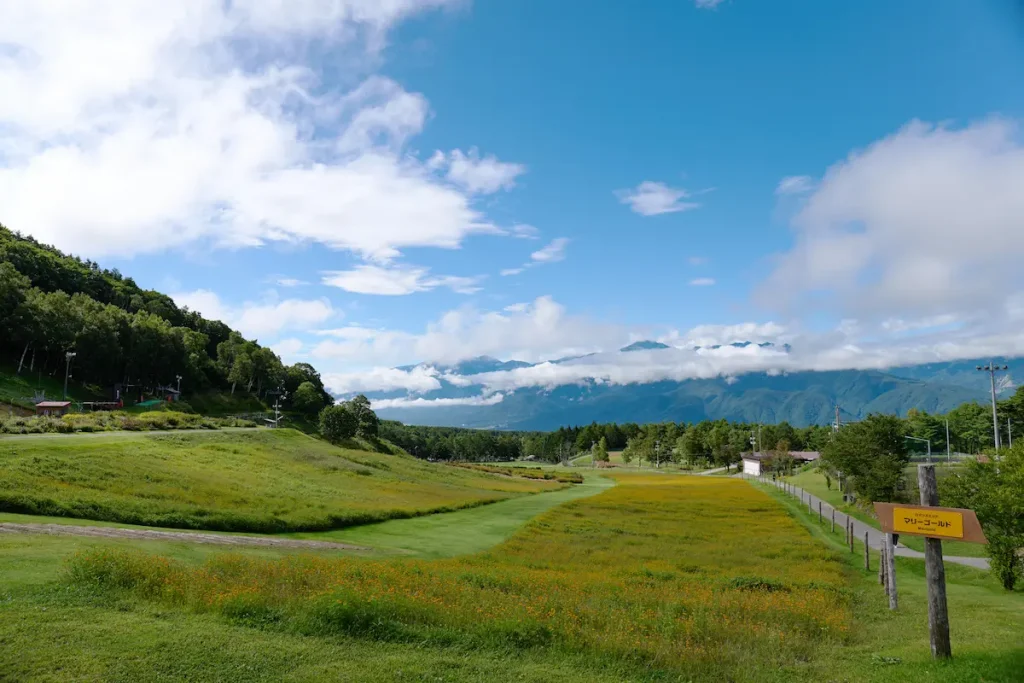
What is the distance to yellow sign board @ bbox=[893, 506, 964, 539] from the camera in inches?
515

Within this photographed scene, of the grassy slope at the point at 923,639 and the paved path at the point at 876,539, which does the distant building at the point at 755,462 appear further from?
the grassy slope at the point at 923,639

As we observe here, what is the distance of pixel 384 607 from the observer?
538 inches

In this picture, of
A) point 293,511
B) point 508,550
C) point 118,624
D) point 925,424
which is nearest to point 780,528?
point 508,550

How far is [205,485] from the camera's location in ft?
136

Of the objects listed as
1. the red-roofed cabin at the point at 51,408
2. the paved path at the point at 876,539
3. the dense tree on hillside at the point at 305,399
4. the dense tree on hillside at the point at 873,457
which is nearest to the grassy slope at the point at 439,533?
the paved path at the point at 876,539

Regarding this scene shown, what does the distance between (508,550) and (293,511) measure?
16159mm

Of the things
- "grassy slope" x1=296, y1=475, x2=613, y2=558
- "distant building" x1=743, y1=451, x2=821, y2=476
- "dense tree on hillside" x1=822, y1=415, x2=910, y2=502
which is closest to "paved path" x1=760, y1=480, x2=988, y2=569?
"dense tree on hillside" x1=822, y1=415, x2=910, y2=502

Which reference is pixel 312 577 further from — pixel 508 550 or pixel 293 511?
pixel 293 511

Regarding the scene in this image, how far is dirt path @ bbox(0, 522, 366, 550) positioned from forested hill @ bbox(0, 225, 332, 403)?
9185 cm

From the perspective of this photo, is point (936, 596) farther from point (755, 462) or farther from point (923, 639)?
point (755, 462)

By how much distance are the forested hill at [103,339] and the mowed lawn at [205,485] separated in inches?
2085

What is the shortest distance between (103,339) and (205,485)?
265ft

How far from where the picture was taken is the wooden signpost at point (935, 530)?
42.5ft

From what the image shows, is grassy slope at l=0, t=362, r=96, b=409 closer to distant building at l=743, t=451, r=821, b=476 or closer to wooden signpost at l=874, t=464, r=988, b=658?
wooden signpost at l=874, t=464, r=988, b=658
